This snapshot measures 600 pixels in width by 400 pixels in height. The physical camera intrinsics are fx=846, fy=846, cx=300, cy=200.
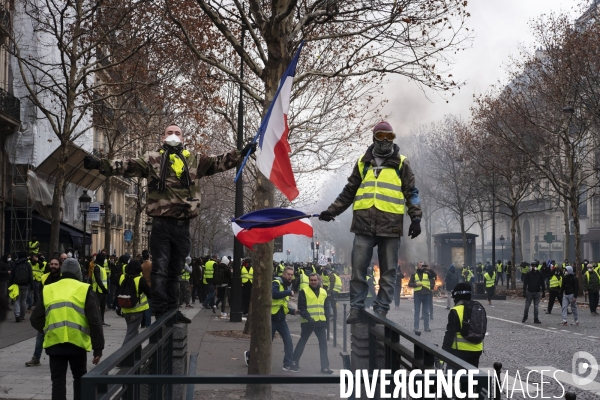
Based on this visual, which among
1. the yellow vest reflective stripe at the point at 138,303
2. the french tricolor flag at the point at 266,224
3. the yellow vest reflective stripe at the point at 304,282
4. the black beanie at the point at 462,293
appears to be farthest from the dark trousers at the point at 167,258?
the yellow vest reflective stripe at the point at 304,282

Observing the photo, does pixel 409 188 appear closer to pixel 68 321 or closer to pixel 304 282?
pixel 68 321

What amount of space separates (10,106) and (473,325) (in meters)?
23.9

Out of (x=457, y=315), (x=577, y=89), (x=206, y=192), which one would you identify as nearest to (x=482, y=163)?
(x=577, y=89)

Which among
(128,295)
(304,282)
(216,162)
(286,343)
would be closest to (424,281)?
(304,282)

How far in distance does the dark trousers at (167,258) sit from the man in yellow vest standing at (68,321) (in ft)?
2.72

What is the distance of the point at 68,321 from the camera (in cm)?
780

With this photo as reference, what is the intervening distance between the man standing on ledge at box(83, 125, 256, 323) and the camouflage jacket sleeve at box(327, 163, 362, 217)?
886mm

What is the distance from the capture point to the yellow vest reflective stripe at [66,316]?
25.6 ft

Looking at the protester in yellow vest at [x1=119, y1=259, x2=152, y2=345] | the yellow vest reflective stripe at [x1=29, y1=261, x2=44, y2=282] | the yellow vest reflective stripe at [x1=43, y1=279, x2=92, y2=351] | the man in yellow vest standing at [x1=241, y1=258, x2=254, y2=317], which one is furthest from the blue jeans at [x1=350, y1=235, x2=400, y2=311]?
the yellow vest reflective stripe at [x1=29, y1=261, x2=44, y2=282]

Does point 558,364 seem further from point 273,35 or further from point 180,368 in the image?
point 180,368

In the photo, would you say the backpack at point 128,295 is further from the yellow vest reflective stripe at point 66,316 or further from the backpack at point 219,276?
the backpack at point 219,276

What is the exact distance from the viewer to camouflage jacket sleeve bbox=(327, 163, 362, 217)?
6.59 metres

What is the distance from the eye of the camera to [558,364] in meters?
14.3

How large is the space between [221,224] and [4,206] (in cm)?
4933
